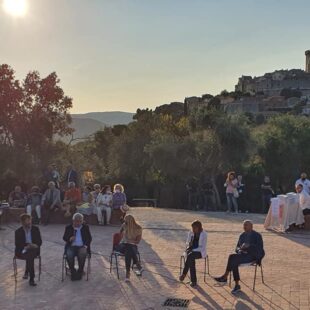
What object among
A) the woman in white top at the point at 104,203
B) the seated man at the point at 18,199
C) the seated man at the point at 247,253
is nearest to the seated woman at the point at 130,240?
the seated man at the point at 247,253

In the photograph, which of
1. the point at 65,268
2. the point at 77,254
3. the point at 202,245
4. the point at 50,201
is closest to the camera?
the point at 202,245

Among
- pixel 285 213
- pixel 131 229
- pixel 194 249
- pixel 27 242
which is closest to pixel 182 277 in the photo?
pixel 194 249

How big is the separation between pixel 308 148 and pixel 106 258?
26.5 meters

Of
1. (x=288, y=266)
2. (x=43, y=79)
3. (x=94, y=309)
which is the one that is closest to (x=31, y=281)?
(x=94, y=309)

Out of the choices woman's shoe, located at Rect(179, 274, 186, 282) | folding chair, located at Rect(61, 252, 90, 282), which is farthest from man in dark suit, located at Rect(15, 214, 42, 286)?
woman's shoe, located at Rect(179, 274, 186, 282)

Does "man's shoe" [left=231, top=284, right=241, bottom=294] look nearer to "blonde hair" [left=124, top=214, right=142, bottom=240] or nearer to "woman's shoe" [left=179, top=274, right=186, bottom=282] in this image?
"woman's shoe" [left=179, top=274, right=186, bottom=282]

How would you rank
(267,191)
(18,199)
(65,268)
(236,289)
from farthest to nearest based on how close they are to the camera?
(267,191)
(18,199)
(65,268)
(236,289)

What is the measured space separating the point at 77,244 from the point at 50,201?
20.7ft

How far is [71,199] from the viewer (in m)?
15.6

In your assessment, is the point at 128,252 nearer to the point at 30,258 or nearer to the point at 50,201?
the point at 30,258

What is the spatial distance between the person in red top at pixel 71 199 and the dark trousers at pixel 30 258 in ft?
20.0

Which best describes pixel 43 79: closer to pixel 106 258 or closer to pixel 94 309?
pixel 106 258

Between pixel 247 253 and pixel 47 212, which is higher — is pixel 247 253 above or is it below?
below

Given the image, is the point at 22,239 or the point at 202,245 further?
the point at 22,239
